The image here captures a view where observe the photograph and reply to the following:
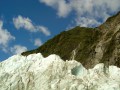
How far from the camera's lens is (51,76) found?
37469 millimetres

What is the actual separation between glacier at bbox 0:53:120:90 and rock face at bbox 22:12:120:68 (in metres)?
75.4

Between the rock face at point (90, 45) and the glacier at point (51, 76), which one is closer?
the glacier at point (51, 76)

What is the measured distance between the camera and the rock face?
130613mm

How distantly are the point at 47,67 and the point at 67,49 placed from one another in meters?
129

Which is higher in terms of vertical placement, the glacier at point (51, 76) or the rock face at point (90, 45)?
the rock face at point (90, 45)

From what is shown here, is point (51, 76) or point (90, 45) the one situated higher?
point (90, 45)

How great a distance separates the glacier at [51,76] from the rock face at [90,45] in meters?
75.4

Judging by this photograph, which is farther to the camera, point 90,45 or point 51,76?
point 90,45

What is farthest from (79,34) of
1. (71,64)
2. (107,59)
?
(71,64)

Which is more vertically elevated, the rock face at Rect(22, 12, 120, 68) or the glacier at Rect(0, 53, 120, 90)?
the rock face at Rect(22, 12, 120, 68)

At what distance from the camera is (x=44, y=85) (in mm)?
36844

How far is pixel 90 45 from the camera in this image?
153375 millimetres

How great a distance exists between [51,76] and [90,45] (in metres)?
117

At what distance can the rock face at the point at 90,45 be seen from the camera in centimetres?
13061
